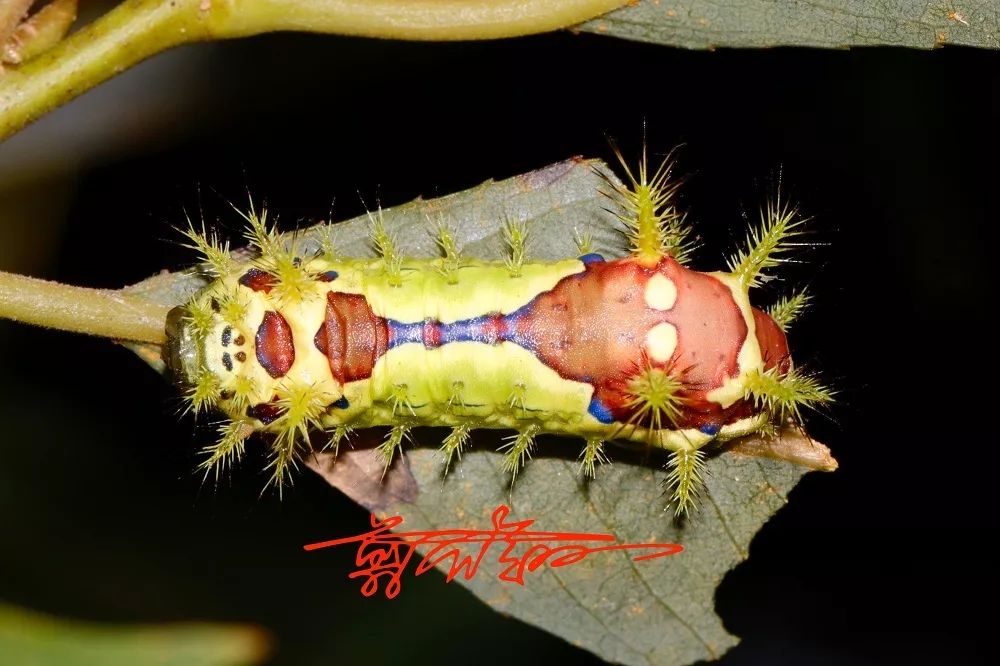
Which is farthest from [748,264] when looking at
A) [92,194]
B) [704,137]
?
[92,194]

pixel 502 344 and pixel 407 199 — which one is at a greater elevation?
pixel 407 199

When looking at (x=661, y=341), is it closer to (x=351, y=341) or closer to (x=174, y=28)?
(x=351, y=341)

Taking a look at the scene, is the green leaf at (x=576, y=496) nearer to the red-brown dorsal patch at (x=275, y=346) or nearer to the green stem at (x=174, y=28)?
the red-brown dorsal patch at (x=275, y=346)

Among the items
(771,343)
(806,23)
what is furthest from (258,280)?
(806,23)

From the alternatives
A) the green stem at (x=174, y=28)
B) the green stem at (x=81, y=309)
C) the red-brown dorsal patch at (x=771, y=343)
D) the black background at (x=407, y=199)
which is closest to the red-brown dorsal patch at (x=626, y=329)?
the red-brown dorsal patch at (x=771, y=343)

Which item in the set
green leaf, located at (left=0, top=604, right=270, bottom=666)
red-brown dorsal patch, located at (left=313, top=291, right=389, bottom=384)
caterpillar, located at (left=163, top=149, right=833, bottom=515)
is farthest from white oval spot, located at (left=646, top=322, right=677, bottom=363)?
green leaf, located at (left=0, top=604, right=270, bottom=666)

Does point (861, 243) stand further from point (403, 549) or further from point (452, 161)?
point (403, 549)
